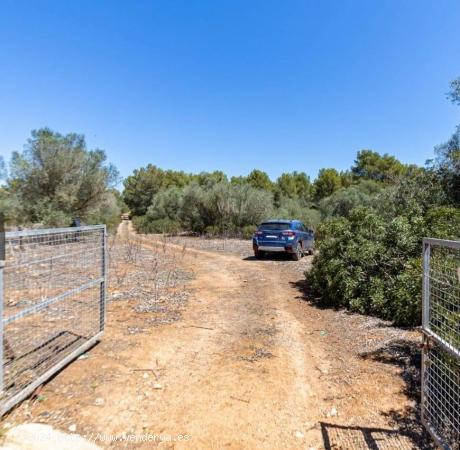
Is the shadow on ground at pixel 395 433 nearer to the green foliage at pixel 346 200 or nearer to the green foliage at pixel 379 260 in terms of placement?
the green foliage at pixel 379 260

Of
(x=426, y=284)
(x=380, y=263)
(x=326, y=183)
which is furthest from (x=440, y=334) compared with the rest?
(x=326, y=183)

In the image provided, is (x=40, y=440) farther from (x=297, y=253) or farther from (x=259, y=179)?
(x=259, y=179)

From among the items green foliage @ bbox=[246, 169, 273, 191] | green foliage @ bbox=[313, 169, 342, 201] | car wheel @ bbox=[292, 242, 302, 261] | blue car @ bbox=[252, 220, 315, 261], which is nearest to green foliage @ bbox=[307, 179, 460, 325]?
blue car @ bbox=[252, 220, 315, 261]

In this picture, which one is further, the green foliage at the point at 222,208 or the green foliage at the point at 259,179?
the green foliage at the point at 259,179

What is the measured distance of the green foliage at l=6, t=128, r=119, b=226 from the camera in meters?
15.6

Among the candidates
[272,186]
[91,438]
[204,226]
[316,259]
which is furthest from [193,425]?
[272,186]

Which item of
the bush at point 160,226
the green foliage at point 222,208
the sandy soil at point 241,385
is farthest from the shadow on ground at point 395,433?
the bush at point 160,226

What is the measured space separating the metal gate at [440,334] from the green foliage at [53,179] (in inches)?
594

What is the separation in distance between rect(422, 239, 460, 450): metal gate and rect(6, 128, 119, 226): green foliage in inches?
594

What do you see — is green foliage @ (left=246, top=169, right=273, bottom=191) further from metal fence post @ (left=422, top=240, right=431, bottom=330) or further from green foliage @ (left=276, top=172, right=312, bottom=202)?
metal fence post @ (left=422, top=240, right=431, bottom=330)

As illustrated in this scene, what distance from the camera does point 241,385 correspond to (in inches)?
129

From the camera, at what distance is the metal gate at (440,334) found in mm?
2312

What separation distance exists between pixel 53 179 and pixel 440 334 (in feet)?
57.2

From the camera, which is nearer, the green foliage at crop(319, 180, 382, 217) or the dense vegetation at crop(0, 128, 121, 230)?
the dense vegetation at crop(0, 128, 121, 230)
